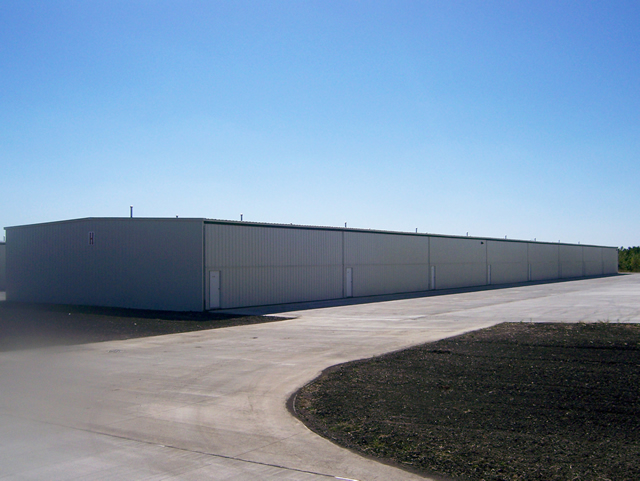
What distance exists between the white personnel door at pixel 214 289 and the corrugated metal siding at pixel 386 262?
422 inches

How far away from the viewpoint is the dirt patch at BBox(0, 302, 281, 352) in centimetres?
A: 1770

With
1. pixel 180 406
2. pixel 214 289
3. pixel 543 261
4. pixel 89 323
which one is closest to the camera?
pixel 180 406

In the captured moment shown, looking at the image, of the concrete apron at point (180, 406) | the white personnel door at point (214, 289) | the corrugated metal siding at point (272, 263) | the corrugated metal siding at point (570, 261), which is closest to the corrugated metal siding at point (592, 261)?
the corrugated metal siding at point (570, 261)

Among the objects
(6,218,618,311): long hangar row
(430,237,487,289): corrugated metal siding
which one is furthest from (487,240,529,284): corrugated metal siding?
(6,218,618,311): long hangar row

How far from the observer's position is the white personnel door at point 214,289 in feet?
88.8

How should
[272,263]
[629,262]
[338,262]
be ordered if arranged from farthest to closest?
[629,262], [338,262], [272,263]

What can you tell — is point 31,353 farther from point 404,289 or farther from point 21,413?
point 404,289

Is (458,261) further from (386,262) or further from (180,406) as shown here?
(180,406)

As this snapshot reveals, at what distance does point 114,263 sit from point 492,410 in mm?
24762

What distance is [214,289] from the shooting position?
27281 millimetres

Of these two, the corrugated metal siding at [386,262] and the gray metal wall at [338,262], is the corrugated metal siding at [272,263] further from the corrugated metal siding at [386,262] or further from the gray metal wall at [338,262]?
the corrugated metal siding at [386,262]

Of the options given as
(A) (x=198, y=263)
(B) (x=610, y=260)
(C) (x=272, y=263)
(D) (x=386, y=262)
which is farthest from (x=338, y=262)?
(B) (x=610, y=260)

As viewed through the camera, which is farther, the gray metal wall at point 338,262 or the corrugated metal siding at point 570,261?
the corrugated metal siding at point 570,261

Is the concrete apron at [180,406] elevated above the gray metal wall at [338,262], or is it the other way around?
the gray metal wall at [338,262]
